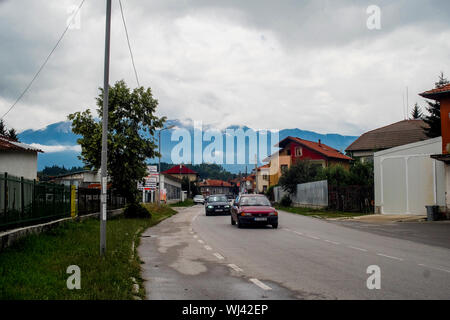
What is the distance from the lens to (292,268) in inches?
374

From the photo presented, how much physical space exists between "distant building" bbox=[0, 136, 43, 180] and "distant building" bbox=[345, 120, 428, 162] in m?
39.6

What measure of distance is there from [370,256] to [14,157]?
30896 mm

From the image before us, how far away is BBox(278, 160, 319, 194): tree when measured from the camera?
5025 cm

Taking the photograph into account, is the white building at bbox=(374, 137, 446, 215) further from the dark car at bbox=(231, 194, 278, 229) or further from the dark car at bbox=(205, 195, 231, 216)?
the dark car at bbox=(231, 194, 278, 229)

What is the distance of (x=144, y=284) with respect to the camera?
8.00 metres

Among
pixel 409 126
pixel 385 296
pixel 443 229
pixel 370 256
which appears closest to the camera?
pixel 385 296

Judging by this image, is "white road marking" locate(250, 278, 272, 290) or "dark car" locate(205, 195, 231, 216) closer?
"white road marking" locate(250, 278, 272, 290)

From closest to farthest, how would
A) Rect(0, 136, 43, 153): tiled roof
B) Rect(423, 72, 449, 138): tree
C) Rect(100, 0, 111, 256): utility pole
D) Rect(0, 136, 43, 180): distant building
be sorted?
Rect(100, 0, 111, 256): utility pole < Rect(0, 136, 43, 153): tiled roof < Rect(0, 136, 43, 180): distant building < Rect(423, 72, 449, 138): tree

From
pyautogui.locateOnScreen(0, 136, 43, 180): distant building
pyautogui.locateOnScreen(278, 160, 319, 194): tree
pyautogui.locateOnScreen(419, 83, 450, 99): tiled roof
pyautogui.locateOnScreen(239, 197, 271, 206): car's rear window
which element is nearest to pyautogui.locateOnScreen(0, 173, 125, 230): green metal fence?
pyautogui.locateOnScreen(239, 197, 271, 206): car's rear window

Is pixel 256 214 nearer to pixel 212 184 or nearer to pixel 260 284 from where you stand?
pixel 260 284

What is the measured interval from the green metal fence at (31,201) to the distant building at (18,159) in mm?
14117

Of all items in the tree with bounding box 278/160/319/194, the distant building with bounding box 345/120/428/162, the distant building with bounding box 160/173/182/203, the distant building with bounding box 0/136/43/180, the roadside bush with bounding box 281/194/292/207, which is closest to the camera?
the distant building with bounding box 0/136/43/180
